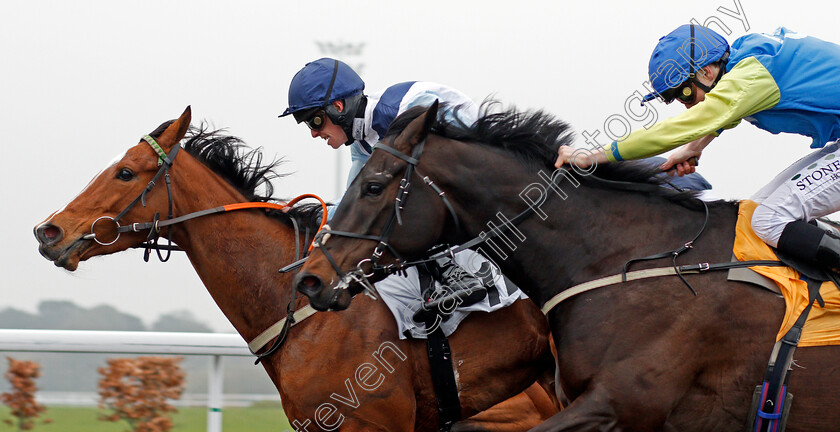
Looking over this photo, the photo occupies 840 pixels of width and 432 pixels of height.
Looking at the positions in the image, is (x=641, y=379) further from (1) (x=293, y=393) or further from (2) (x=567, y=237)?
(1) (x=293, y=393)

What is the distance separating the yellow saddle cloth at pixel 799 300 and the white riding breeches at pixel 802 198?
6 centimetres

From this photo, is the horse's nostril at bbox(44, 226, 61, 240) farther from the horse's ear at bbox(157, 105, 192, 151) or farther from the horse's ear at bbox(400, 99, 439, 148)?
the horse's ear at bbox(400, 99, 439, 148)

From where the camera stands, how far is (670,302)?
308 centimetres

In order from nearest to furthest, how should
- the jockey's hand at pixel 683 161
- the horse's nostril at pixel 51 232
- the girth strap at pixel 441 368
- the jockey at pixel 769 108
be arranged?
the jockey at pixel 769 108 → the jockey's hand at pixel 683 161 → the girth strap at pixel 441 368 → the horse's nostril at pixel 51 232

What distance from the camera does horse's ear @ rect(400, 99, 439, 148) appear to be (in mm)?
3227

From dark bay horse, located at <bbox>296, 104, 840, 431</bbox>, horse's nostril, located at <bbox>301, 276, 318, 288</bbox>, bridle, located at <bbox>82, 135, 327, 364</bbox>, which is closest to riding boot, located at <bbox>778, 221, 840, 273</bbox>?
dark bay horse, located at <bbox>296, 104, 840, 431</bbox>

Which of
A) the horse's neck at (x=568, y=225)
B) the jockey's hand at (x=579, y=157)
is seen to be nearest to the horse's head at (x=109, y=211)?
the horse's neck at (x=568, y=225)

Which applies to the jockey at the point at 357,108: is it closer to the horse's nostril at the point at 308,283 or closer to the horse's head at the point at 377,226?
the horse's head at the point at 377,226

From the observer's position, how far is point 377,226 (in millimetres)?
3164

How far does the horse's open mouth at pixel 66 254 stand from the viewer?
12.9ft

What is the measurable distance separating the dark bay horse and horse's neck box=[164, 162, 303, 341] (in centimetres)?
91

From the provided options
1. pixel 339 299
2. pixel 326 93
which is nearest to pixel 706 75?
pixel 339 299

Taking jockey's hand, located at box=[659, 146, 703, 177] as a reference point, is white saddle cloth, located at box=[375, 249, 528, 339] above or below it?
below

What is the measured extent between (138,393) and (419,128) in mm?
2753
